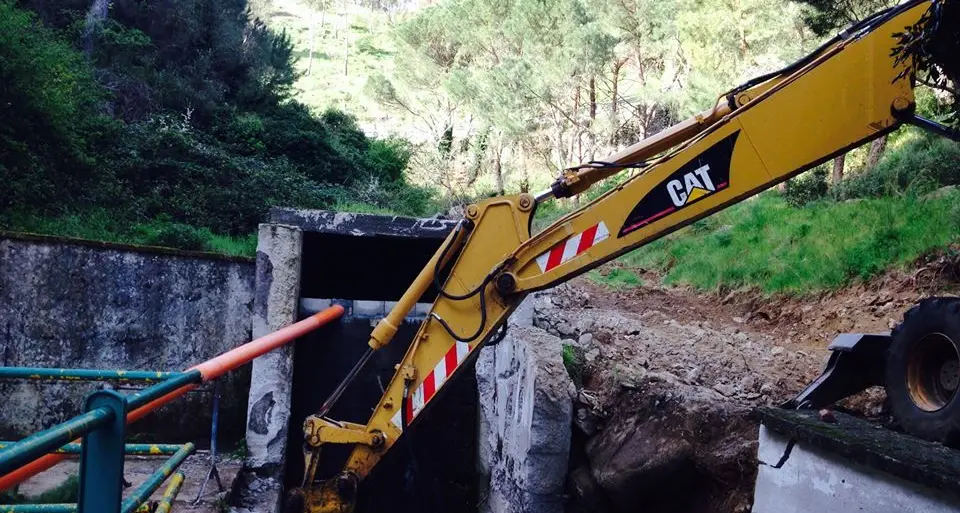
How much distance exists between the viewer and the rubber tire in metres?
2.63

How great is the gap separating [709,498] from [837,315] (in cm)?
402

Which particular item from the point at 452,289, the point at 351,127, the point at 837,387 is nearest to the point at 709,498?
→ the point at 837,387

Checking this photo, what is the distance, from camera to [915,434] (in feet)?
9.20

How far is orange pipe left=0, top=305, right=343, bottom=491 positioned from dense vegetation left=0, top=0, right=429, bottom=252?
6.68m

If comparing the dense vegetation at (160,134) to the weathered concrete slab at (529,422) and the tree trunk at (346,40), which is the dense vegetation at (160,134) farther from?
the tree trunk at (346,40)

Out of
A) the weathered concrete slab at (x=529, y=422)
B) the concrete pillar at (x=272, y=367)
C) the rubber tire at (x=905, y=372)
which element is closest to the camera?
the rubber tire at (x=905, y=372)

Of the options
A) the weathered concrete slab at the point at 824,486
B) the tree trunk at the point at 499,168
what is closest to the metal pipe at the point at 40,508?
the weathered concrete slab at the point at 824,486

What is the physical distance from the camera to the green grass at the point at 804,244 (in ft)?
23.7

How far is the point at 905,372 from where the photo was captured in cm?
299

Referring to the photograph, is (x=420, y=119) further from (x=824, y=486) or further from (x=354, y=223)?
(x=824, y=486)

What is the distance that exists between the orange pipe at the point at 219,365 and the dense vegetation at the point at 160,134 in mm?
6675

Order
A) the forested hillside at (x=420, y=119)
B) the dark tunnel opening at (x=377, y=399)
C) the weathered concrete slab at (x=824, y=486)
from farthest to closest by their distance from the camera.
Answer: the forested hillside at (x=420, y=119) < the dark tunnel opening at (x=377, y=399) < the weathered concrete slab at (x=824, y=486)

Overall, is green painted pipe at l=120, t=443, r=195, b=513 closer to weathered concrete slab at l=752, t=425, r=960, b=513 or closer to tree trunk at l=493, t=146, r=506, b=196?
weathered concrete slab at l=752, t=425, r=960, b=513

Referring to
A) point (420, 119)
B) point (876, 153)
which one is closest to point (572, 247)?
point (876, 153)
